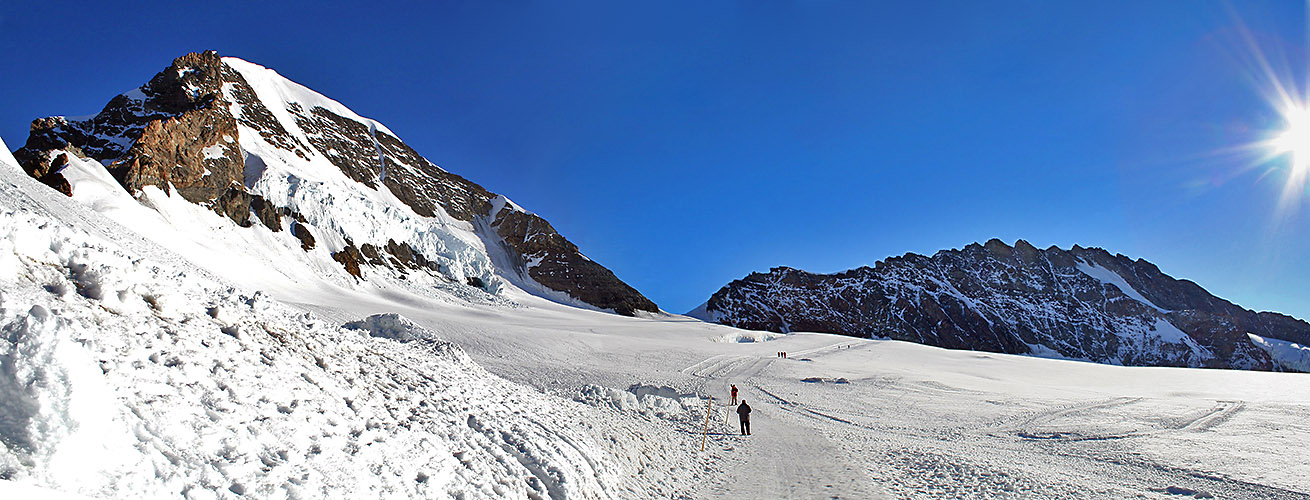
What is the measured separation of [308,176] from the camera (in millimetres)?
65875

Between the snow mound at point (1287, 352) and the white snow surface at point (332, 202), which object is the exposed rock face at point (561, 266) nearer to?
the white snow surface at point (332, 202)

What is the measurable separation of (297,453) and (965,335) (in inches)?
6587

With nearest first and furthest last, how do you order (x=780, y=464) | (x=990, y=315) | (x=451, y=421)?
(x=451, y=421) → (x=780, y=464) → (x=990, y=315)

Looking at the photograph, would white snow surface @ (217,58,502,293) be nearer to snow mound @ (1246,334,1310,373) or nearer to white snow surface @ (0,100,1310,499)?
white snow surface @ (0,100,1310,499)

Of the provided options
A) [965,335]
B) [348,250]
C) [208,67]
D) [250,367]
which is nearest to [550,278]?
[348,250]

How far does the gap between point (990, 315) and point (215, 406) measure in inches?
7253

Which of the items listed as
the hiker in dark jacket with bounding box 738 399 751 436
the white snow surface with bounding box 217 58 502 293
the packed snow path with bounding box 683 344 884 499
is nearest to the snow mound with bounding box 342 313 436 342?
the packed snow path with bounding box 683 344 884 499

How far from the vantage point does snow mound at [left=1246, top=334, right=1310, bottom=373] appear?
165 m

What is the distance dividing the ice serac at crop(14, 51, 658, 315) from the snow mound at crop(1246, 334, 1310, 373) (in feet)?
673

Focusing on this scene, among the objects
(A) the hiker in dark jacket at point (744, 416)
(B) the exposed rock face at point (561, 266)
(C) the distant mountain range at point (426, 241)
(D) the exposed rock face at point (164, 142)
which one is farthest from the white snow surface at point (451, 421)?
(B) the exposed rock face at point (561, 266)

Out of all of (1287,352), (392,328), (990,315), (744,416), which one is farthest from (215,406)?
(1287,352)

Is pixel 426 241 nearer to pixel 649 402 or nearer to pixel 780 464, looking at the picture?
pixel 649 402

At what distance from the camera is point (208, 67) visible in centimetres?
7912

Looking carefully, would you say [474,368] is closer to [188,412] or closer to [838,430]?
[188,412]
